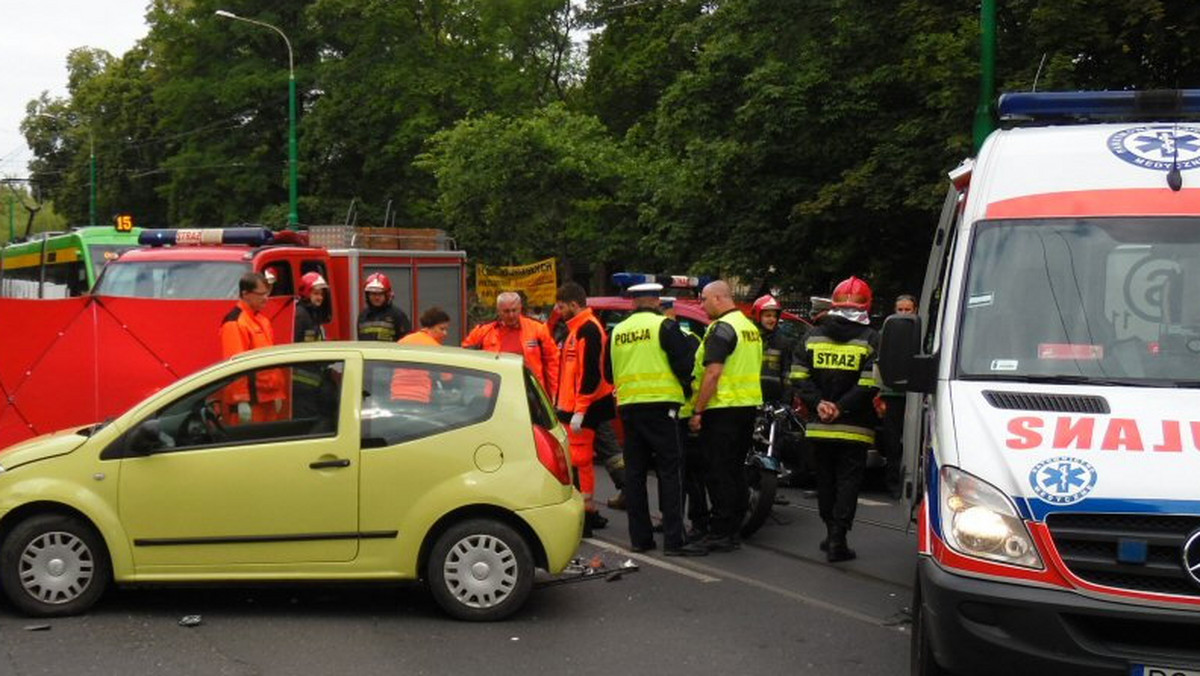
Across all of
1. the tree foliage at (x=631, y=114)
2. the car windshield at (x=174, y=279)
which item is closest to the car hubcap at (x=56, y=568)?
the car windshield at (x=174, y=279)

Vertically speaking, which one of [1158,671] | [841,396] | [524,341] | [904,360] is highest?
[904,360]

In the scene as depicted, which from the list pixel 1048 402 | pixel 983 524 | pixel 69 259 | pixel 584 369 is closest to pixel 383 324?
pixel 584 369

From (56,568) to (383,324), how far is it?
521cm

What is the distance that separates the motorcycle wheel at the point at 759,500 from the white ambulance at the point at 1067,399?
9.30 feet

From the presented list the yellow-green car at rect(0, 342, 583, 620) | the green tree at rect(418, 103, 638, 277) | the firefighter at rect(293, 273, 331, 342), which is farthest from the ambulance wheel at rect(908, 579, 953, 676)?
the green tree at rect(418, 103, 638, 277)

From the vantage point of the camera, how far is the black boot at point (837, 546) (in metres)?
8.62

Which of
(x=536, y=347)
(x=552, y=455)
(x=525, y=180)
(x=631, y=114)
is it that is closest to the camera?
(x=552, y=455)

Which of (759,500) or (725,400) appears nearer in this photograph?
(725,400)

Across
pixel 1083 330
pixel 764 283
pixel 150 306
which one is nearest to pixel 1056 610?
pixel 1083 330

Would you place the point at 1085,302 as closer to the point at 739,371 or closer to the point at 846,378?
the point at 846,378

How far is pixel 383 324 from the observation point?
1174cm

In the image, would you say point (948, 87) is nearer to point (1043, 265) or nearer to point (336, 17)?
point (1043, 265)

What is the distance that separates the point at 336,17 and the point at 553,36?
6415 millimetres

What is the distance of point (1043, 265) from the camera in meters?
5.57
